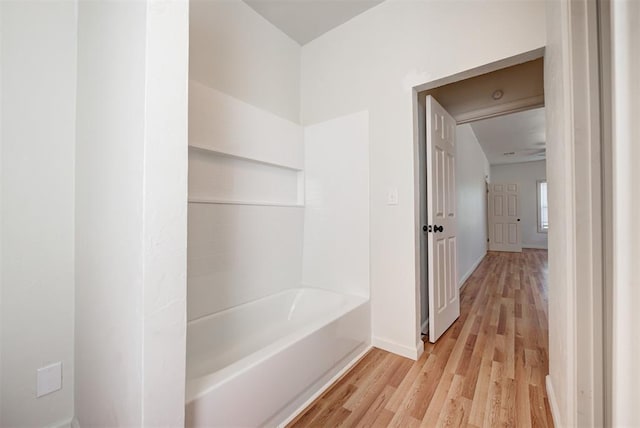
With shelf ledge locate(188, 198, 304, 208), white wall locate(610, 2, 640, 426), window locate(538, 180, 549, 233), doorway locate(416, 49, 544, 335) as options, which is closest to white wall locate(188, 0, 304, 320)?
shelf ledge locate(188, 198, 304, 208)

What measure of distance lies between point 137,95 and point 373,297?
1.80m

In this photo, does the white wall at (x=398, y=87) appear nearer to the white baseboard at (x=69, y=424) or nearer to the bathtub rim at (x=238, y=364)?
Result: the bathtub rim at (x=238, y=364)

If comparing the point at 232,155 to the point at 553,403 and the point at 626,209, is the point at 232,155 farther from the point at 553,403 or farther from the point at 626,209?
the point at 553,403

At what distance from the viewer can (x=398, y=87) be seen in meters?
1.83

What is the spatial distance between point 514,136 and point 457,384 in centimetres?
520

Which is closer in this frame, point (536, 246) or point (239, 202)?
point (239, 202)

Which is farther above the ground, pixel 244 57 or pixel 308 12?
pixel 308 12

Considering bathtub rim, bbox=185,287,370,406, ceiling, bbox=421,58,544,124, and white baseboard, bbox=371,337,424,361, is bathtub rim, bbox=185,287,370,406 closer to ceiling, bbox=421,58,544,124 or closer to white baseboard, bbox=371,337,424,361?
white baseboard, bbox=371,337,424,361

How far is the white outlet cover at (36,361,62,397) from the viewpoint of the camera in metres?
1.09

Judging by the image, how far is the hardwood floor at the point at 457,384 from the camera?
1.25 metres

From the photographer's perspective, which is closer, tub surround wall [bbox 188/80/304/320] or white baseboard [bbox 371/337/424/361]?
tub surround wall [bbox 188/80/304/320]

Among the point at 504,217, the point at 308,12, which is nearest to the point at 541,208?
the point at 504,217

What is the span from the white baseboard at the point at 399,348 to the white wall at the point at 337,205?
357 mm

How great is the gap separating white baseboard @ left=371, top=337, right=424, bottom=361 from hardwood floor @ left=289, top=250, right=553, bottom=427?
0.13 feet
